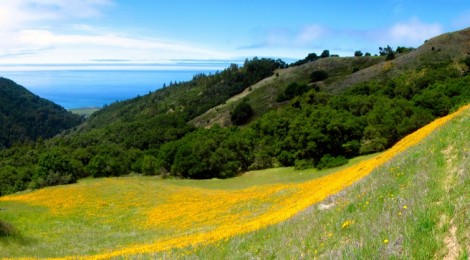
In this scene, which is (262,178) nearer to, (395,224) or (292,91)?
(395,224)

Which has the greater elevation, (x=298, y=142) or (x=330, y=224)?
(x=330, y=224)

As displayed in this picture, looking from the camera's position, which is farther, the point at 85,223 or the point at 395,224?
the point at 85,223

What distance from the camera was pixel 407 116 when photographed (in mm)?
80312

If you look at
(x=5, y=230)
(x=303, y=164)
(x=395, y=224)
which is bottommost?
(x=303, y=164)

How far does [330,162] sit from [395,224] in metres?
60.1

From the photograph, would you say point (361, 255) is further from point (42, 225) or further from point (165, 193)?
point (165, 193)

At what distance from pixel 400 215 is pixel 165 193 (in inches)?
1724

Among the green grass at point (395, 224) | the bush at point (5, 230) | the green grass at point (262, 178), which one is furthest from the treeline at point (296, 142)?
the green grass at point (395, 224)

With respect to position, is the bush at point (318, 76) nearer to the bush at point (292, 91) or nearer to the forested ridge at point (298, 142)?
the bush at point (292, 91)

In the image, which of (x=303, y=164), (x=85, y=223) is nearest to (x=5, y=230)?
(x=85, y=223)

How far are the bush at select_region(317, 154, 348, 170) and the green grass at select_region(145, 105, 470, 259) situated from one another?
4943 centimetres

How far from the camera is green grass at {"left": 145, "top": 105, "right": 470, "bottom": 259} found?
8.08 m

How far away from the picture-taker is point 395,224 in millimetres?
9250

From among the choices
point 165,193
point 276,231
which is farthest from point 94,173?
point 276,231
